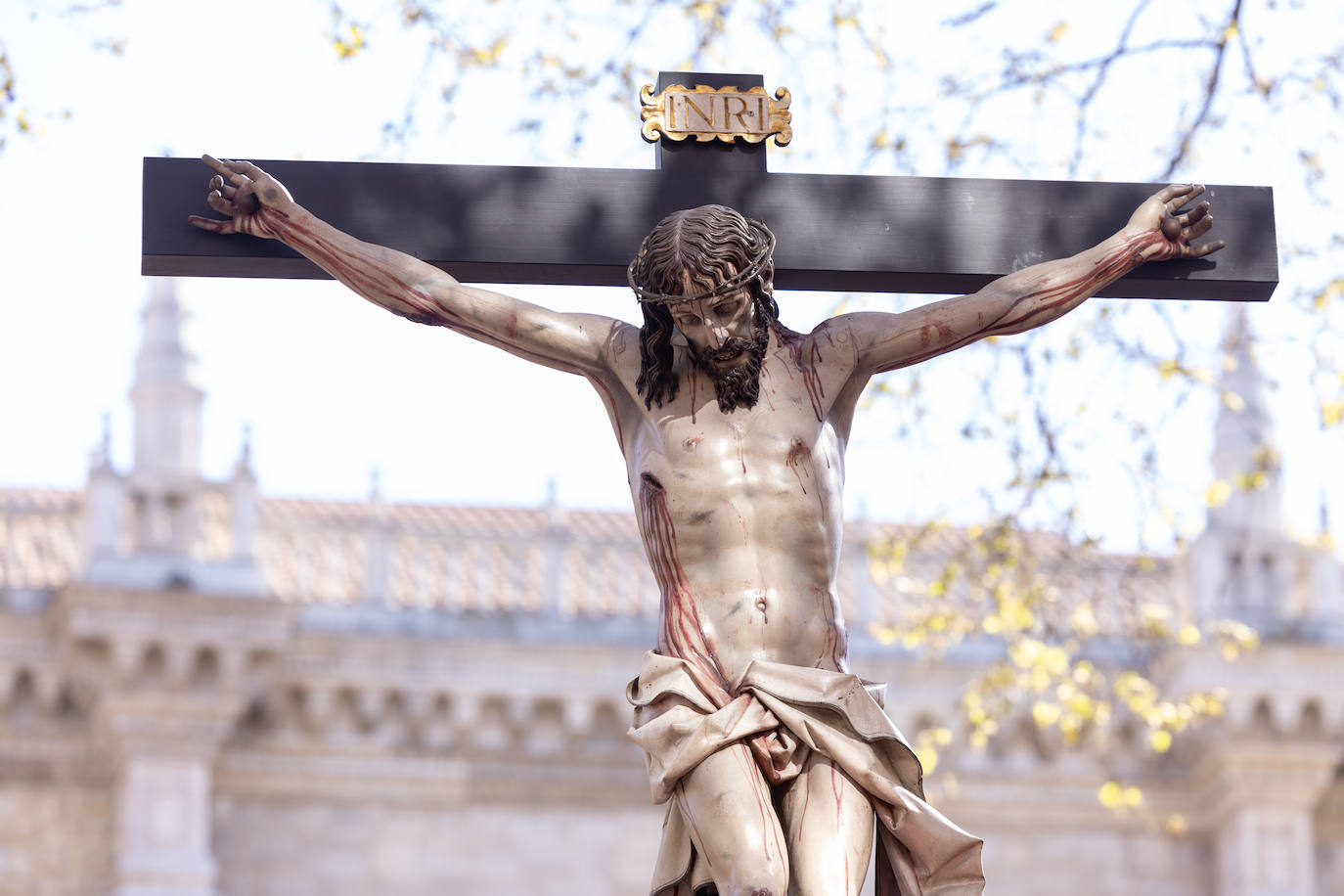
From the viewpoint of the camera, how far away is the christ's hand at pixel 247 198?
167 inches

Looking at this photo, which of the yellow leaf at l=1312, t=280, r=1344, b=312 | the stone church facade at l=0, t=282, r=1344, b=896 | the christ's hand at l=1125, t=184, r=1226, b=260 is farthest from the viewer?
the stone church facade at l=0, t=282, r=1344, b=896

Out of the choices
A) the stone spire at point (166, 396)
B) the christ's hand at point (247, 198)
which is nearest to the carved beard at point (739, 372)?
the christ's hand at point (247, 198)

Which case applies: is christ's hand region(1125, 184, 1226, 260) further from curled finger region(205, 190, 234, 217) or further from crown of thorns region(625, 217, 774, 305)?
curled finger region(205, 190, 234, 217)

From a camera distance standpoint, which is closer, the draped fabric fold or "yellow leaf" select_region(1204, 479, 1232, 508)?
the draped fabric fold

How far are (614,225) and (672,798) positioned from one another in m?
1.14

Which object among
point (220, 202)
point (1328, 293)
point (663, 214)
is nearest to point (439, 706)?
point (1328, 293)

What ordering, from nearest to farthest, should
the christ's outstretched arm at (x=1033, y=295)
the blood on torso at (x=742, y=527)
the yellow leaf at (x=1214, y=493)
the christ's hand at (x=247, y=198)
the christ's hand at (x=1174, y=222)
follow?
the blood on torso at (x=742, y=527)
the christ's outstretched arm at (x=1033, y=295)
the christ's hand at (x=247, y=198)
the christ's hand at (x=1174, y=222)
the yellow leaf at (x=1214, y=493)

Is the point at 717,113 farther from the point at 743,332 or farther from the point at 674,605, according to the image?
the point at 674,605

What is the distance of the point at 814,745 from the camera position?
3.79 meters

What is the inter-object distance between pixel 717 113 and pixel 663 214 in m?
0.21

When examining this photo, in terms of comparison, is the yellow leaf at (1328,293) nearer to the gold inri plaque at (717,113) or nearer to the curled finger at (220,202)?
the gold inri plaque at (717,113)

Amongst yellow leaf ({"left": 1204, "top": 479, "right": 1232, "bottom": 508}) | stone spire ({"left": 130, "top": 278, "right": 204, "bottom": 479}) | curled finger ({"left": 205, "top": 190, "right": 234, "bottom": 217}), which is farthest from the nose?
stone spire ({"left": 130, "top": 278, "right": 204, "bottom": 479})

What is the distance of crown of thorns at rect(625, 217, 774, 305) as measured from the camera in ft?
12.8

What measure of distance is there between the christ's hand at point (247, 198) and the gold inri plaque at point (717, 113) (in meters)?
0.70
